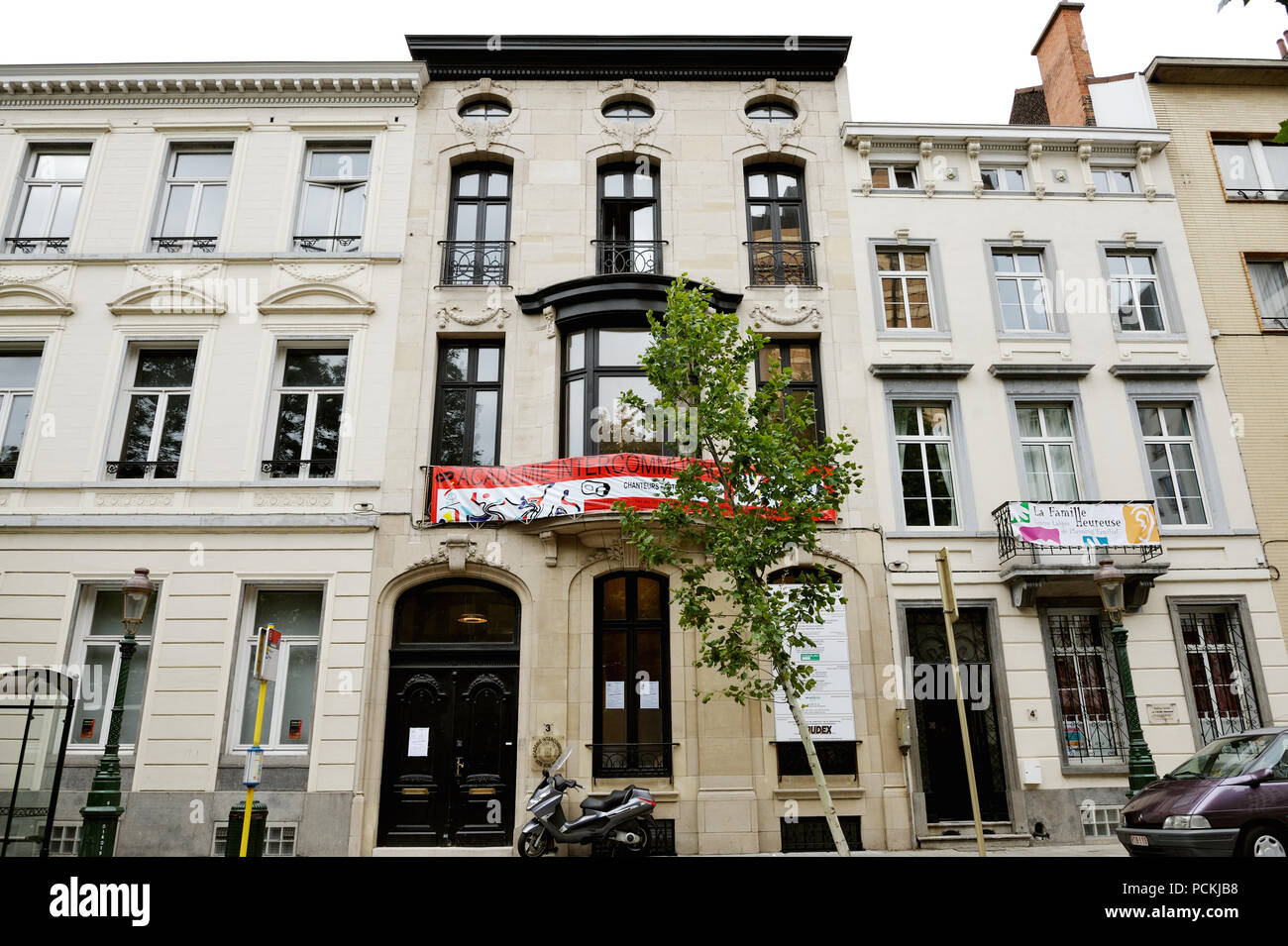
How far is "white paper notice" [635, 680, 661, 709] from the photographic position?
13547 mm

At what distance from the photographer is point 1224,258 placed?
16.5 m

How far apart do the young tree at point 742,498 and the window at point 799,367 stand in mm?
4124

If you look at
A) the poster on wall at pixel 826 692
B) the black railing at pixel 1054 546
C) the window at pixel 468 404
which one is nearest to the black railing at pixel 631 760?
the poster on wall at pixel 826 692

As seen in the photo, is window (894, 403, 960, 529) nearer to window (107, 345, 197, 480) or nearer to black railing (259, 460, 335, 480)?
black railing (259, 460, 335, 480)

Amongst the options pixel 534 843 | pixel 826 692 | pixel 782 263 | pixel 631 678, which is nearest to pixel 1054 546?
pixel 826 692

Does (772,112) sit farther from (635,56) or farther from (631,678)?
(631,678)

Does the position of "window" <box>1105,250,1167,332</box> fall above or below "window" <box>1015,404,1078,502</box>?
above

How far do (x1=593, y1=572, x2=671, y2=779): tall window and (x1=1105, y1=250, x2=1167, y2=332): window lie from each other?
432 inches

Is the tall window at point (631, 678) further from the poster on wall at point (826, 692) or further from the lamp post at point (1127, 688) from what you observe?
the lamp post at point (1127, 688)

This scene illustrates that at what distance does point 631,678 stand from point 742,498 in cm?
477

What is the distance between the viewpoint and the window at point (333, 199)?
52.7ft

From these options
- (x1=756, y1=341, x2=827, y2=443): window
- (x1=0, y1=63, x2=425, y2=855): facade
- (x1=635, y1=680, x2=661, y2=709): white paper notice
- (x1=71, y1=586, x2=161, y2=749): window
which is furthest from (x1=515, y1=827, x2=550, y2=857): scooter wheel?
(x1=756, y1=341, x2=827, y2=443): window

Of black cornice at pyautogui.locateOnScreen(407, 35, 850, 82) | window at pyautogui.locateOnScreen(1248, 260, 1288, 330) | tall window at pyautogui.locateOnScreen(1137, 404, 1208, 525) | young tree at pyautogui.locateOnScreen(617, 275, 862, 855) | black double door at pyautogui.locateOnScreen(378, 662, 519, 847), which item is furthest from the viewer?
black cornice at pyautogui.locateOnScreen(407, 35, 850, 82)
